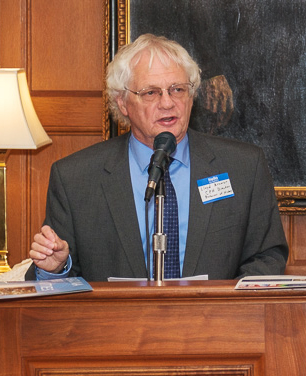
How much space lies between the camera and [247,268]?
2555 mm

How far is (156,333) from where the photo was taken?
1.55 m

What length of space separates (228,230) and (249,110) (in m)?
1.32

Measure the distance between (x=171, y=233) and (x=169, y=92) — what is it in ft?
1.73

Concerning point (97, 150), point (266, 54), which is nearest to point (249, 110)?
point (266, 54)

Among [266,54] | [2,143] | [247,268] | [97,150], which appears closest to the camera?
[247,268]

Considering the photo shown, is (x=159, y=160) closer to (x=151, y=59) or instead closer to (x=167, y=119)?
(x=167, y=119)

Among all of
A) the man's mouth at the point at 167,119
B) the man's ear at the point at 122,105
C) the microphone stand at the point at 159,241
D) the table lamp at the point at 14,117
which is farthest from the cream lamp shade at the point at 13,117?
the microphone stand at the point at 159,241

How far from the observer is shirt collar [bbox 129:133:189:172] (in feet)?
9.04

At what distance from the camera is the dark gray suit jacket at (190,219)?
2.61 metres

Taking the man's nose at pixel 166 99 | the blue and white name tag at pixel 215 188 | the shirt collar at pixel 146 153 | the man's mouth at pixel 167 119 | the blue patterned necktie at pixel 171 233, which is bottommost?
the blue patterned necktie at pixel 171 233

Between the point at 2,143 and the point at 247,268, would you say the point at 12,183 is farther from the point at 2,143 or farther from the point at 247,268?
the point at 247,268

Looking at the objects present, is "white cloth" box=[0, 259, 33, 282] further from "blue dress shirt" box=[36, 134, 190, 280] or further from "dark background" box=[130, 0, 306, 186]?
"dark background" box=[130, 0, 306, 186]

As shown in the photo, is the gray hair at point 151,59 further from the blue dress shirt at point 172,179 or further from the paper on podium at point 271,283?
the paper on podium at point 271,283

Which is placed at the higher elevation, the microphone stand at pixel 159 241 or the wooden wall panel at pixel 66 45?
the wooden wall panel at pixel 66 45
